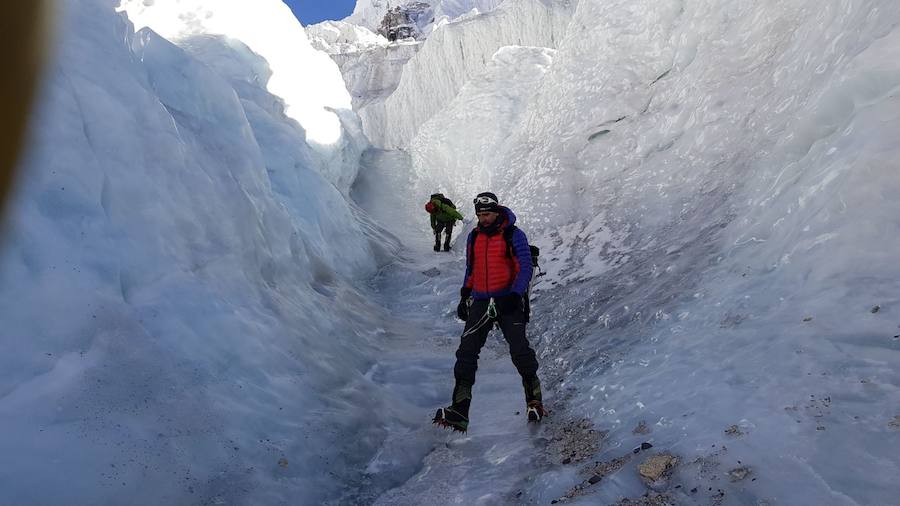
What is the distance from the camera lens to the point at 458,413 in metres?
4.61

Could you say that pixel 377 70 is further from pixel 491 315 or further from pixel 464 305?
pixel 491 315

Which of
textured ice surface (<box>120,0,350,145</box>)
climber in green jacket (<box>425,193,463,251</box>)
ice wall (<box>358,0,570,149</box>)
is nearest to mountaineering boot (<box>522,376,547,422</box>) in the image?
climber in green jacket (<box>425,193,463,251</box>)

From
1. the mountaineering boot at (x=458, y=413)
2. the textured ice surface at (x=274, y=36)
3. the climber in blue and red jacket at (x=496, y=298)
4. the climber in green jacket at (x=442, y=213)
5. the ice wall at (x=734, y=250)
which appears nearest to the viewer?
the ice wall at (x=734, y=250)

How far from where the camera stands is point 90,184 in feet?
13.1

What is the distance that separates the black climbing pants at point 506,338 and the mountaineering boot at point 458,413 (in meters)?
0.11

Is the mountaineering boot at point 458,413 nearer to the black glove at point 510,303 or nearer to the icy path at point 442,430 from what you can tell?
the icy path at point 442,430

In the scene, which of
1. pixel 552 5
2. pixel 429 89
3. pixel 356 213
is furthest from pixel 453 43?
pixel 356 213

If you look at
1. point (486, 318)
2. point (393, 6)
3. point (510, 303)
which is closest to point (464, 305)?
point (486, 318)

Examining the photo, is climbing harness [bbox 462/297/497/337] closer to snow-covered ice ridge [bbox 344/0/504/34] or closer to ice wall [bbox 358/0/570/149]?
ice wall [bbox 358/0/570/149]

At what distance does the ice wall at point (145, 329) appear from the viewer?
3074mm

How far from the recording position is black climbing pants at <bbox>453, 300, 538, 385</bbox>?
474 centimetres

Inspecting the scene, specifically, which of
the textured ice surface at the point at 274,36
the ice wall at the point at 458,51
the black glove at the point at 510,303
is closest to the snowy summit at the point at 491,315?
the black glove at the point at 510,303

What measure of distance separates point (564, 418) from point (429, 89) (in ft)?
98.0

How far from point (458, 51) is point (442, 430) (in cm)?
2977
